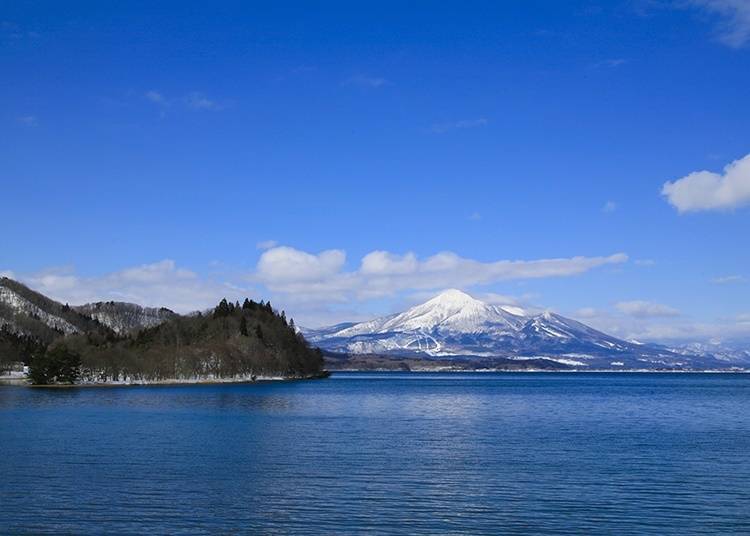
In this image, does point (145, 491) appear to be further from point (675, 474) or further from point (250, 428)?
point (250, 428)

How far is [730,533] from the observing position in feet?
121

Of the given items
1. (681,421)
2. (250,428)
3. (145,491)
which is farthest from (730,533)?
(681,421)

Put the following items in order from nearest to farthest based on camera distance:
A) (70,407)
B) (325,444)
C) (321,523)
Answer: (321,523)
(325,444)
(70,407)

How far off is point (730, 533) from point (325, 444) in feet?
132

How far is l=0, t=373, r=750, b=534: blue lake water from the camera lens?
38.9m

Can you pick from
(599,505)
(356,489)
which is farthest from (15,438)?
(599,505)

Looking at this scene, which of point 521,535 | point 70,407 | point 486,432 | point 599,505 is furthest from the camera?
point 70,407

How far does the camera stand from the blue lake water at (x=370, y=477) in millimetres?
38938

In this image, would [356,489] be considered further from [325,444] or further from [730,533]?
[325,444]

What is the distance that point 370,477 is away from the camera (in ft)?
170

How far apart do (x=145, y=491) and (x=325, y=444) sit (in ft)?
87.7

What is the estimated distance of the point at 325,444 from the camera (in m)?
71.6

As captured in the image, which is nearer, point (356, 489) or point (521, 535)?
point (521, 535)

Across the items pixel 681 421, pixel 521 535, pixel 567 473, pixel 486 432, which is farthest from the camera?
pixel 681 421
